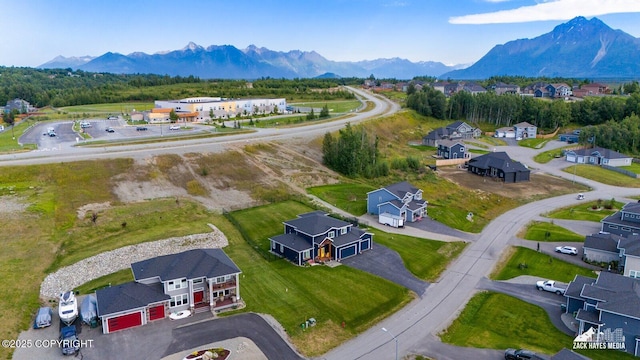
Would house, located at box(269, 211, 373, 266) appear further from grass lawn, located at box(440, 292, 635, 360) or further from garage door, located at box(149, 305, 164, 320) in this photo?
garage door, located at box(149, 305, 164, 320)

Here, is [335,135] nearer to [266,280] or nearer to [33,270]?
[266,280]

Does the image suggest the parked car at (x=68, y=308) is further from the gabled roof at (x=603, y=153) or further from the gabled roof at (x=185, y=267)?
the gabled roof at (x=603, y=153)

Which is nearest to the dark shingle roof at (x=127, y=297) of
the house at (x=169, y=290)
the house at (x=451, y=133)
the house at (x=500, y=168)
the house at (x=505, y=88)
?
the house at (x=169, y=290)

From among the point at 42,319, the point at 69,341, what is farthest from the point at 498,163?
the point at 42,319

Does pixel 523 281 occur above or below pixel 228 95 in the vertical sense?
below

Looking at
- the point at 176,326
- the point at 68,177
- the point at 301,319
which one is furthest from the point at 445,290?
the point at 68,177

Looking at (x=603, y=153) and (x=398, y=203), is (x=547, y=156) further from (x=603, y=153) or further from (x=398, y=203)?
(x=398, y=203)
